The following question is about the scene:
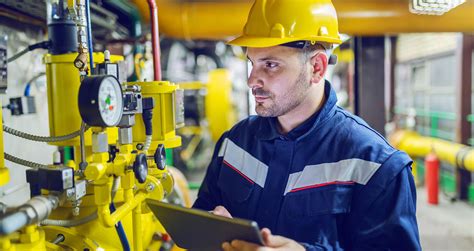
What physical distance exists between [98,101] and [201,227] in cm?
43

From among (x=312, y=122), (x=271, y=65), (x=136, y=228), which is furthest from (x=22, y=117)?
(x=312, y=122)

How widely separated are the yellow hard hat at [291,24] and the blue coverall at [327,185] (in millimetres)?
213

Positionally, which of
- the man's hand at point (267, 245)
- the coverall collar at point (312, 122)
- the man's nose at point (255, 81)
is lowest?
the man's hand at point (267, 245)

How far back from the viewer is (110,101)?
1.16m

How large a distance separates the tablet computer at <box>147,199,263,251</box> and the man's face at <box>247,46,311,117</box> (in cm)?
47

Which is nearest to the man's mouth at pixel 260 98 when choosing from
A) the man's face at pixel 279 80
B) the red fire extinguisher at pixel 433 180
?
the man's face at pixel 279 80

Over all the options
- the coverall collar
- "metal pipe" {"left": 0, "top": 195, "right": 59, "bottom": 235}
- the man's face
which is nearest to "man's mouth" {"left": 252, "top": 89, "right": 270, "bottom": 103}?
the man's face

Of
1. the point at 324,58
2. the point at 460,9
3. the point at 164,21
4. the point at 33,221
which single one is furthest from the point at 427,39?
the point at 33,221

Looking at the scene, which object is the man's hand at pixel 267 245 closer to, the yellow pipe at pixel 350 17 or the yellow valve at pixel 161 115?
the yellow valve at pixel 161 115

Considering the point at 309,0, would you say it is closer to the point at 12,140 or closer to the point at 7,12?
the point at 7,12

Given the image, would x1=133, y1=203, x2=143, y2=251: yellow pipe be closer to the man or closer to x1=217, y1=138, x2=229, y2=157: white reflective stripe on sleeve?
the man

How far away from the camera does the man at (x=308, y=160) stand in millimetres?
1182

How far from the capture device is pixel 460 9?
2.36 metres

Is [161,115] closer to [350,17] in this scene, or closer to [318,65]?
[318,65]
